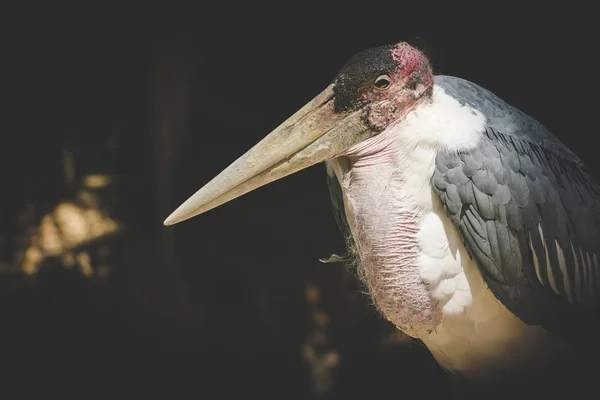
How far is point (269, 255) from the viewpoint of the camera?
288 cm

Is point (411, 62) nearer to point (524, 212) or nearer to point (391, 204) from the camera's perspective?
point (391, 204)

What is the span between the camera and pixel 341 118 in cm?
156

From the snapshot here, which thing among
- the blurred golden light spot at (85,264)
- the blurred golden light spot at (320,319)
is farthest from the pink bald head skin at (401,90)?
the blurred golden light spot at (85,264)

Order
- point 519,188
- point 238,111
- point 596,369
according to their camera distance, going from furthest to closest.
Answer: point 238,111
point 596,369
point 519,188

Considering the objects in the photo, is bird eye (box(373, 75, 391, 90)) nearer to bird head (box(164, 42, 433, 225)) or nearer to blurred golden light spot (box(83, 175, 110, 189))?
bird head (box(164, 42, 433, 225))

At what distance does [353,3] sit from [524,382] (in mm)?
1267

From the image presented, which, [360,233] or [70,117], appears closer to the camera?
[360,233]

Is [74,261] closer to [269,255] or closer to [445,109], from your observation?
[269,255]

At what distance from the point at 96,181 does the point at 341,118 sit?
1559mm

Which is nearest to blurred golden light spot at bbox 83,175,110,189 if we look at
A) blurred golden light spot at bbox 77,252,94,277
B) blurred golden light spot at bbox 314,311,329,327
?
blurred golden light spot at bbox 77,252,94,277

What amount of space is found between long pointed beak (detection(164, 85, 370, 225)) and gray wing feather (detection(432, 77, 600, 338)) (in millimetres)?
223

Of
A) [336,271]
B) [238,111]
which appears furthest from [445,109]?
[336,271]

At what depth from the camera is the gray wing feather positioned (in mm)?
1541

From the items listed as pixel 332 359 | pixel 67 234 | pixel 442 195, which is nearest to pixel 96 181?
pixel 67 234
